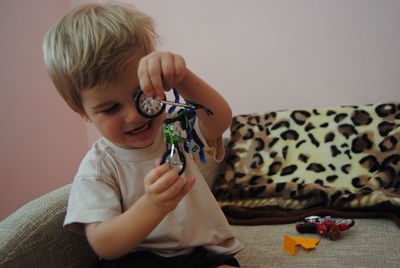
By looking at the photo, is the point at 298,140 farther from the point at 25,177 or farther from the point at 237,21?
the point at 25,177

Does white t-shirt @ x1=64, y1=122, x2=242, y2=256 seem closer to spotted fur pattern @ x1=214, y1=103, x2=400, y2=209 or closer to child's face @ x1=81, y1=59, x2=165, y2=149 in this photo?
child's face @ x1=81, y1=59, x2=165, y2=149

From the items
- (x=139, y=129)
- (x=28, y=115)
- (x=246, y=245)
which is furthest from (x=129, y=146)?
(x=28, y=115)

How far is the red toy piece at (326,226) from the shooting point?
1.00 meters

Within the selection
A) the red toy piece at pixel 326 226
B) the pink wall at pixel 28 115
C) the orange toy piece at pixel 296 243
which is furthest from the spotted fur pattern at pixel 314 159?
the pink wall at pixel 28 115

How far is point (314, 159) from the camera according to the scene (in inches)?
54.2

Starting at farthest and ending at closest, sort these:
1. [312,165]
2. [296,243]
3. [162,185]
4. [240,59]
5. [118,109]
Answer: [240,59] < [312,165] < [296,243] < [118,109] < [162,185]

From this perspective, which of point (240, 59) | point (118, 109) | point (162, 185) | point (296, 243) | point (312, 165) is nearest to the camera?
point (162, 185)

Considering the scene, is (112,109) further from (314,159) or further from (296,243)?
(314,159)

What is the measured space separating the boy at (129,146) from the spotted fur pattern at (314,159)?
1.69 ft

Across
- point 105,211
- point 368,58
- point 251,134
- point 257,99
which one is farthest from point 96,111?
point 368,58

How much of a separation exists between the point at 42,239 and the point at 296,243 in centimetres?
65

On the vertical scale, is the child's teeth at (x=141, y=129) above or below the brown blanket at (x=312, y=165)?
above

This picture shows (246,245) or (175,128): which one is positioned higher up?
(175,128)

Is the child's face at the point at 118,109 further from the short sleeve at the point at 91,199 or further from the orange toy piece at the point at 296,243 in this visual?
the orange toy piece at the point at 296,243
